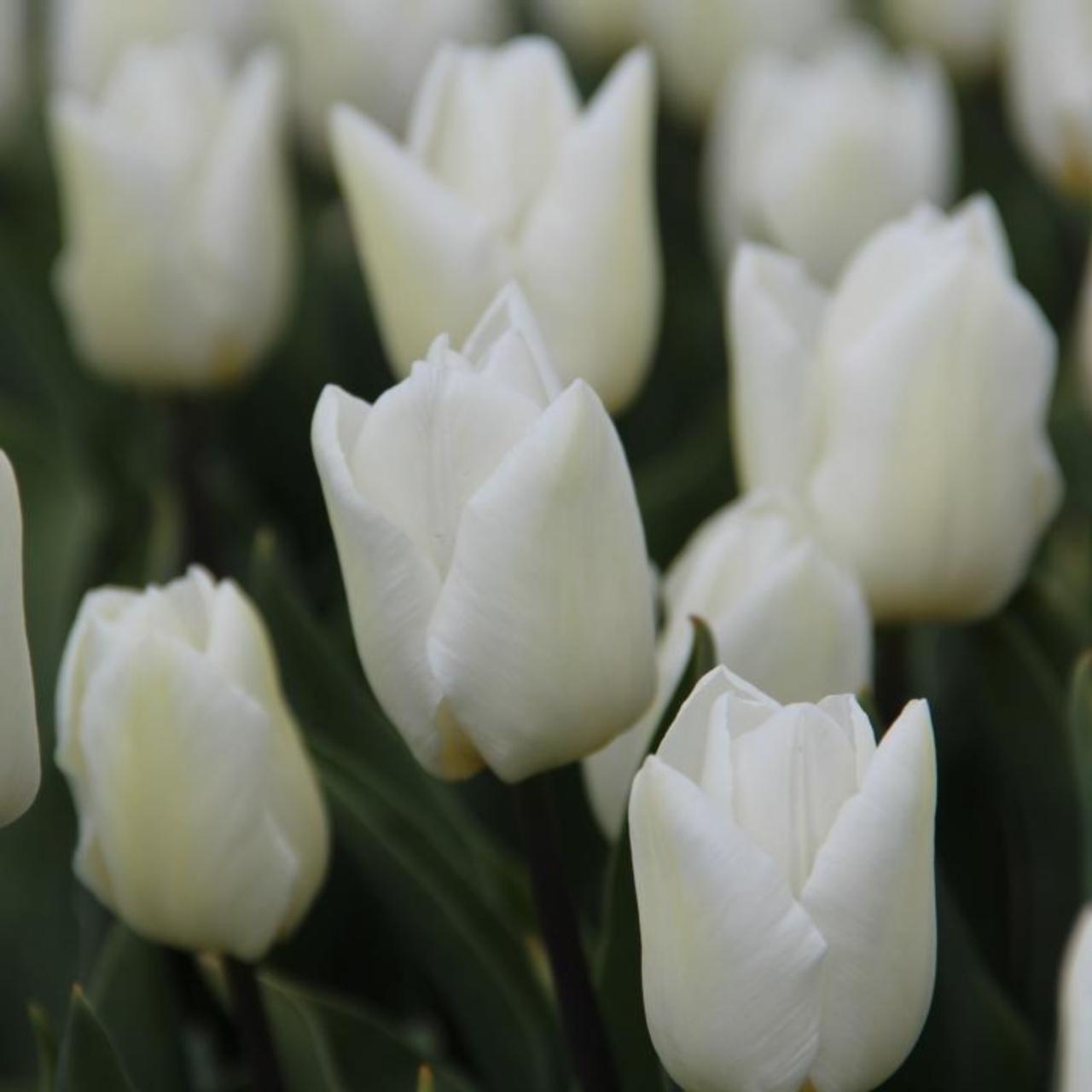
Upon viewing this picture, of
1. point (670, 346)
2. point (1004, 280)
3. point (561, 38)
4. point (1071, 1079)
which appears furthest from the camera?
point (561, 38)

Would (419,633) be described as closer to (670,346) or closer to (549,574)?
(549,574)

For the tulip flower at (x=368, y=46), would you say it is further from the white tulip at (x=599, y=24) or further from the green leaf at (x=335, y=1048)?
the green leaf at (x=335, y=1048)

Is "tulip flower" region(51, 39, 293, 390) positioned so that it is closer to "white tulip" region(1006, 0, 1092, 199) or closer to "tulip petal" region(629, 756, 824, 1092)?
"white tulip" region(1006, 0, 1092, 199)

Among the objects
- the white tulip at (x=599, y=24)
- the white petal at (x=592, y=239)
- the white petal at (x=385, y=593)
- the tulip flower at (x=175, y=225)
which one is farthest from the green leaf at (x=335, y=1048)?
the white tulip at (x=599, y=24)

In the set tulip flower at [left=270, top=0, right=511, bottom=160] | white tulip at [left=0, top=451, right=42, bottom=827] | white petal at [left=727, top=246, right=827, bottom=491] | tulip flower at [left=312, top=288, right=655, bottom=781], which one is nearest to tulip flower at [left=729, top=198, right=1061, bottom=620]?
white petal at [left=727, top=246, right=827, bottom=491]

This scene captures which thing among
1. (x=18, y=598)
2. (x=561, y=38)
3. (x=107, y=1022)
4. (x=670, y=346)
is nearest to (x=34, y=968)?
(x=107, y=1022)

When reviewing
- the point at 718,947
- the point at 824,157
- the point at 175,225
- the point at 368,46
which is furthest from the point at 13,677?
the point at 368,46
